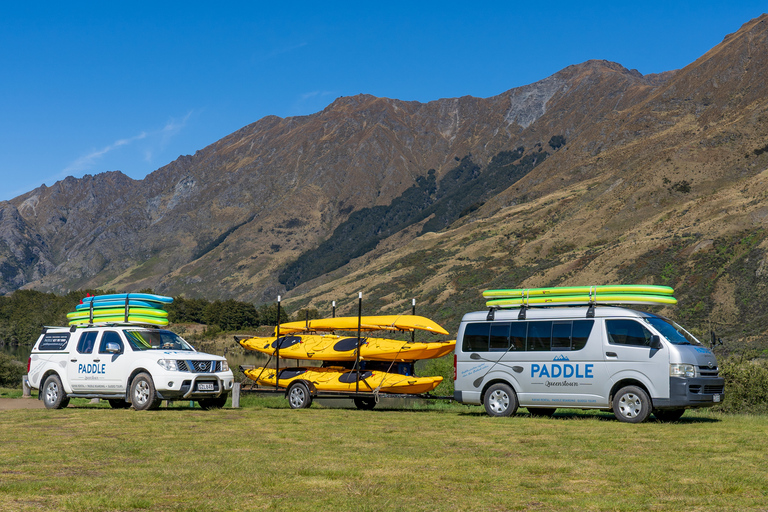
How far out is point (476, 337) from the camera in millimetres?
19719

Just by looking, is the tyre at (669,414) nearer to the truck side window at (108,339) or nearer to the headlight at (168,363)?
the headlight at (168,363)

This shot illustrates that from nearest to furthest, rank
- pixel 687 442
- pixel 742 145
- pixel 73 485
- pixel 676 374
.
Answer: pixel 73 485 → pixel 687 442 → pixel 676 374 → pixel 742 145

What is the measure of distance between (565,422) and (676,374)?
2711 millimetres

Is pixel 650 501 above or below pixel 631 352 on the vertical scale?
below

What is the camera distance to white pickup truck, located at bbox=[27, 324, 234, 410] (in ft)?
62.0

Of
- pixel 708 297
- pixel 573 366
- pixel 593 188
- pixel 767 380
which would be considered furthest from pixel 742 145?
pixel 573 366

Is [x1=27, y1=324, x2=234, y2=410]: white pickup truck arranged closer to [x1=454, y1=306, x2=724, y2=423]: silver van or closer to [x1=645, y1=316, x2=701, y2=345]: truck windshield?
[x1=454, y1=306, x2=724, y2=423]: silver van

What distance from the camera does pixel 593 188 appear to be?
417 ft

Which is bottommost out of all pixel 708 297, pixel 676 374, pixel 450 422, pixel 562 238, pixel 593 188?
pixel 450 422

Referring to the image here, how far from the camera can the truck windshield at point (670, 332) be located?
56.6ft

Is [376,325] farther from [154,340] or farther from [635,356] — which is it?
[635,356]

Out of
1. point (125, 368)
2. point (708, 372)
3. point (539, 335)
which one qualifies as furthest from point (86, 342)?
point (708, 372)

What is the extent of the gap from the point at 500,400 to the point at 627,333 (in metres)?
3.74

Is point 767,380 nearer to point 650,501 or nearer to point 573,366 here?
point 573,366
